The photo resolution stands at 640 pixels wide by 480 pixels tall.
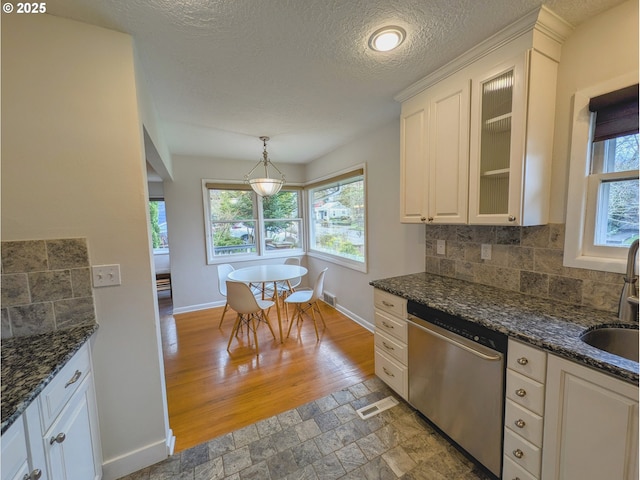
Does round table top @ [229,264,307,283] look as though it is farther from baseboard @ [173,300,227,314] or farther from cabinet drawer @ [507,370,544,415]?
cabinet drawer @ [507,370,544,415]

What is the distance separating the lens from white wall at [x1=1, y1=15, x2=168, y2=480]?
1.20 meters

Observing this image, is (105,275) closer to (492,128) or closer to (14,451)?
(14,451)

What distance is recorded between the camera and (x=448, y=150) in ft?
5.88

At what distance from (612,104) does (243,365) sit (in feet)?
10.4

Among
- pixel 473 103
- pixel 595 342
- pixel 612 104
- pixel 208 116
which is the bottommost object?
pixel 595 342

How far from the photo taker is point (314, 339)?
306 centimetres

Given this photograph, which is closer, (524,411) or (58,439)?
(58,439)

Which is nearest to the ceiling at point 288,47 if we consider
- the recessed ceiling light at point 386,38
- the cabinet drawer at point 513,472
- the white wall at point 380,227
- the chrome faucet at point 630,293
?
the recessed ceiling light at point 386,38

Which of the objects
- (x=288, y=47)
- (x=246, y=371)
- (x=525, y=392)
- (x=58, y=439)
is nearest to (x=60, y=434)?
(x=58, y=439)

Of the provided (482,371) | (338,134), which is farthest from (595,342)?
(338,134)

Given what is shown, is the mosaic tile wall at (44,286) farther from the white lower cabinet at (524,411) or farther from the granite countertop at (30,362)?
the white lower cabinet at (524,411)

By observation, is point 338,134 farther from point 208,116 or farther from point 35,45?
point 35,45

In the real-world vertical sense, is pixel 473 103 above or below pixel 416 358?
above

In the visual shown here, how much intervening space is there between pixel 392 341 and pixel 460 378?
1.86 ft
